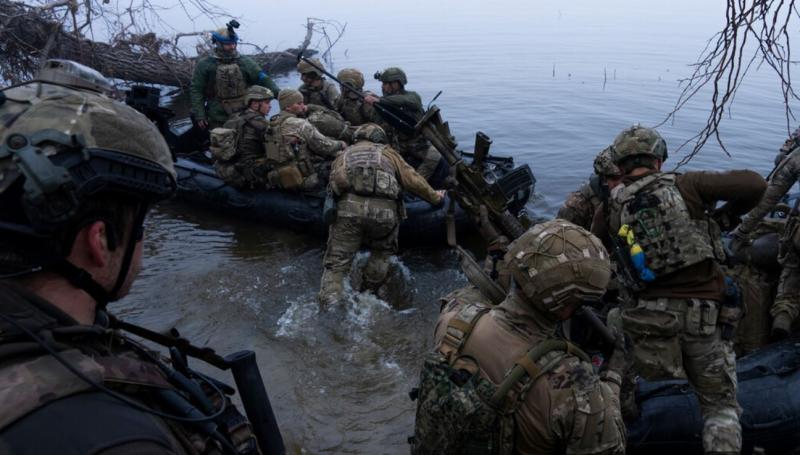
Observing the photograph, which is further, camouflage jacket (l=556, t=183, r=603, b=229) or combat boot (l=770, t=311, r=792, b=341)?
camouflage jacket (l=556, t=183, r=603, b=229)

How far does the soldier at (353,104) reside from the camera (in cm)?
963

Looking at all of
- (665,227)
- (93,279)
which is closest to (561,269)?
(665,227)

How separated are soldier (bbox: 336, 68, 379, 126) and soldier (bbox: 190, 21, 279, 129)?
132cm

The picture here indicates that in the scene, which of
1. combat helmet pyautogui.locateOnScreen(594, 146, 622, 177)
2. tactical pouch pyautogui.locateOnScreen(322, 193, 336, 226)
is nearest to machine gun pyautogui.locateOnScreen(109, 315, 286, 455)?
combat helmet pyautogui.locateOnScreen(594, 146, 622, 177)

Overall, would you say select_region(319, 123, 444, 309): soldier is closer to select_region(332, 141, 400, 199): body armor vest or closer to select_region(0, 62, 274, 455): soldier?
select_region(332, 141, 400, 199): body armor vest

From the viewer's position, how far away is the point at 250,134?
26.9ft

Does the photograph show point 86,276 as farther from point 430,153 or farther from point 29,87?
point 430,153

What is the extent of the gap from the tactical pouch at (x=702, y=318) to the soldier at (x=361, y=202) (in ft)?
10.8

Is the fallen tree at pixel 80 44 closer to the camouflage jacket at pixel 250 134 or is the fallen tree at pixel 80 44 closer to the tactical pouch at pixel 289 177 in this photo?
the camouflage jacket at pixel 250 134

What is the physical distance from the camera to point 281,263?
300 inches

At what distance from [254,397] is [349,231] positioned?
443cm

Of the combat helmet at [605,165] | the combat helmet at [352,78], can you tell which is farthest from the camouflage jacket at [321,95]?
the combat helmet at [605,165]

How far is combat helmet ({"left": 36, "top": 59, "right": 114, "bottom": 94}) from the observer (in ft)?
5.50

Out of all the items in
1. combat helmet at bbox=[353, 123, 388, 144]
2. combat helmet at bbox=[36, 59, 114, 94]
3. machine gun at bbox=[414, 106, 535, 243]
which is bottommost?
machine gun at bbox=[414, 106, 535, 243]
